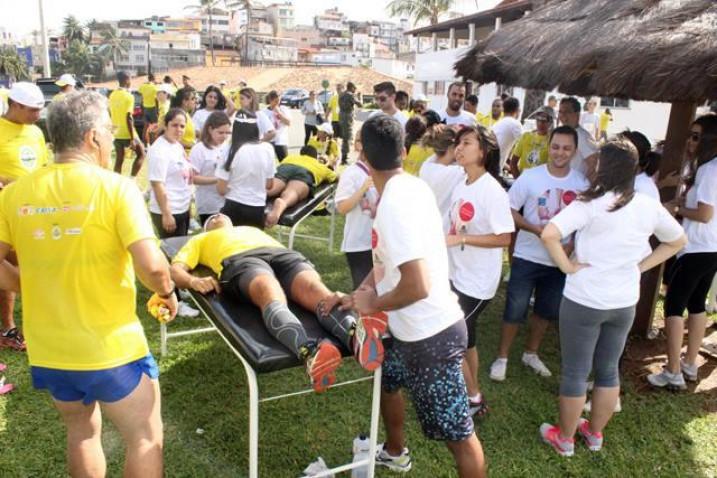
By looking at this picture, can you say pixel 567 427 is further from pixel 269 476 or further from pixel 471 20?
pixel 471 20

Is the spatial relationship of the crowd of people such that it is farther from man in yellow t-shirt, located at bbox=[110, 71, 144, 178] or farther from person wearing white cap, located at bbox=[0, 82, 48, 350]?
man in yellow t-shirt, located at bbox=[110, 71, 144, 178]

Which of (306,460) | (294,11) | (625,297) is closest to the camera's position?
(625,297)

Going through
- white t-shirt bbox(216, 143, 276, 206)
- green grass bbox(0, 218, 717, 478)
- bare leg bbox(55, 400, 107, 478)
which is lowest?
green grass bbox(0, 218, 717, 478)

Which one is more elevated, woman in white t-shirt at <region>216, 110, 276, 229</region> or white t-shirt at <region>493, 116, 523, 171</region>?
white t-shirt at <region>493, 116, 523, 171</region>

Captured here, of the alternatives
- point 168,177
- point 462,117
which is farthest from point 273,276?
point 462,117

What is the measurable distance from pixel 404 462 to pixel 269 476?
71 centimetres

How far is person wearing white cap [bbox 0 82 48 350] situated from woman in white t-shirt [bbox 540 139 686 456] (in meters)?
3.59

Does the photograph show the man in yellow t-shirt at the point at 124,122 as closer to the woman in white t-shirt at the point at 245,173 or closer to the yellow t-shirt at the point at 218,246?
the woman in white t-shirt at the point at 245,173

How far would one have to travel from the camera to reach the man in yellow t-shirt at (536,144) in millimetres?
5837

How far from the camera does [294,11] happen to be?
158 meters

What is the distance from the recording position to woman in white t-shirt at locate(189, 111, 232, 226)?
15.6 ft

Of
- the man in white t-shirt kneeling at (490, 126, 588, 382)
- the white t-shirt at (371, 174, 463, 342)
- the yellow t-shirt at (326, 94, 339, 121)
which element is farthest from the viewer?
the yellow t-shirt at (326, 94, 339, 121)

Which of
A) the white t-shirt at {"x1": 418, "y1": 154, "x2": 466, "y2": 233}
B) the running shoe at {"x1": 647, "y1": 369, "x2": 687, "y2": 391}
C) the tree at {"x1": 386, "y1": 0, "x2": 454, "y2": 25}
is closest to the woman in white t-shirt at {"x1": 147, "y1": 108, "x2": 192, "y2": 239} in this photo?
the white t-shirt at {"x1": 418, "y1": 154, "x2": 466, "y2": 233}

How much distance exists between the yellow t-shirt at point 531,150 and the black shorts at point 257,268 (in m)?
3.21
